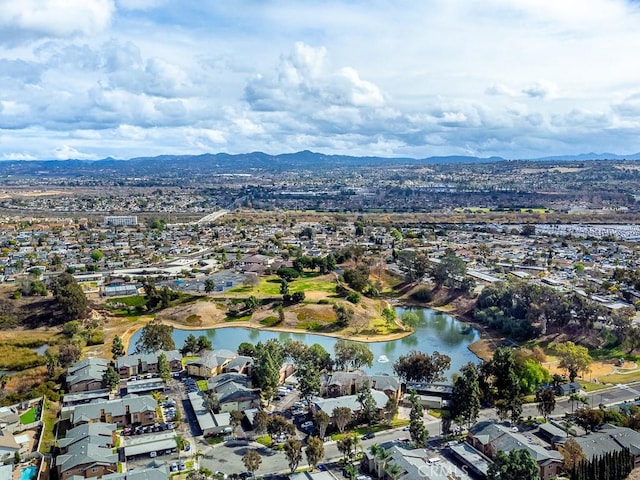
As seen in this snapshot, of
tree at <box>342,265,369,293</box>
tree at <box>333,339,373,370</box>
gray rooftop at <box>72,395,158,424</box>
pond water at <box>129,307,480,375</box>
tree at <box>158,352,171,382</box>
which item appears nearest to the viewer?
gray rooftop at <box>72,395,158,424</box>

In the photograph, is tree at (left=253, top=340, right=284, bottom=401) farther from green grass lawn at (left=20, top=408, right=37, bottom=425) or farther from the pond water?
green grass lawn at (left=20, top=408, right=37, bottom=425)

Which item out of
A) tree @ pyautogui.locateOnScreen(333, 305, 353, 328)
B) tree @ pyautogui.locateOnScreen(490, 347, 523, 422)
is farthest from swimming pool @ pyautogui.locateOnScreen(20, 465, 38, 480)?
tree @ pyautogui.locateOnScreen(333, 305, 353, 328)

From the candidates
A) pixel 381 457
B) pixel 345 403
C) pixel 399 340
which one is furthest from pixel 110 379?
pixel 399 340

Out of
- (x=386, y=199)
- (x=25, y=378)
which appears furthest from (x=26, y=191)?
(x=25, y=378)

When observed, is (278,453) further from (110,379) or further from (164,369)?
(110,379)

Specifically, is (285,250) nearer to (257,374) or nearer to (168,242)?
(168,242)

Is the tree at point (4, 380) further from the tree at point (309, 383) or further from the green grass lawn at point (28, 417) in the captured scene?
the tree at point (309, 383)

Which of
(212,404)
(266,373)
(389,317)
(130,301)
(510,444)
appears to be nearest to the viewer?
(510,444)
